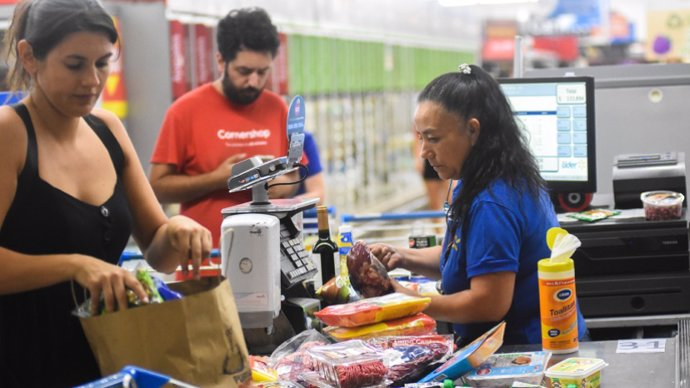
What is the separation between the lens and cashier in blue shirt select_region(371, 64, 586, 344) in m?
3.03

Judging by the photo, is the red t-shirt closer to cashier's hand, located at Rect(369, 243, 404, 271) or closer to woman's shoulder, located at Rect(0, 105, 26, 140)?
cashier's hand, located at Rect(369, 243, 404, 271)

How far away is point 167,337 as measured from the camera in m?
2.13

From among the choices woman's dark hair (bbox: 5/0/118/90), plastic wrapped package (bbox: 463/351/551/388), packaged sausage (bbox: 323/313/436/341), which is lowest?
plastic wrapped package (bbox: 463/351/551/388)

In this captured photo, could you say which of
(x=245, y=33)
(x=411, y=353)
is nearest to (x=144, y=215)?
(x=411, y=353)

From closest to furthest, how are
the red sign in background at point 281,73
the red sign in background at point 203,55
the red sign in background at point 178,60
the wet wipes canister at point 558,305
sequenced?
the wet wipes canister at point 558,305, the red sign in background at point 178,60, the red sign in background at point 203,55, the red sign in background at point 281,73

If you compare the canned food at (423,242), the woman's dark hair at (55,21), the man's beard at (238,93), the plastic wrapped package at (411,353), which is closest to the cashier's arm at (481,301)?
the plastic wrapped package at (411,353)

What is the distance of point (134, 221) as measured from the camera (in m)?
2.85

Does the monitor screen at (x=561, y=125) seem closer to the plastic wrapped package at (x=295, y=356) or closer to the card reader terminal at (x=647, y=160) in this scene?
the card reader terminal at (x=647, y=160)

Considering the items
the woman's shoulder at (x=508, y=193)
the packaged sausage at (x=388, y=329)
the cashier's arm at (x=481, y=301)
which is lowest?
the packaged sausage at (x=388, y=329)

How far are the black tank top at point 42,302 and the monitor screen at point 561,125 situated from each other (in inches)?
93.6

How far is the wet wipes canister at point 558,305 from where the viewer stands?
2.75m

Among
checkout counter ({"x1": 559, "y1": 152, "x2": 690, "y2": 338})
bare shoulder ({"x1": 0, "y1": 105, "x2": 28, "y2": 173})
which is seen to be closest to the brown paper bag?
bare shoulder ({"x1": 0, "y1": 105, "x2": 28, "y2": 173})

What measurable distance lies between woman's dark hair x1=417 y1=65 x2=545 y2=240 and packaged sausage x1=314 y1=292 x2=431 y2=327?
0.33 metres

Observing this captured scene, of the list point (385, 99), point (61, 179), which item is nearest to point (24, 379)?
point (61, 179)
